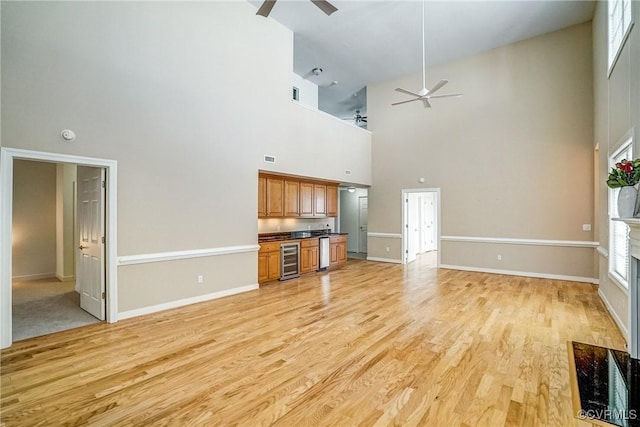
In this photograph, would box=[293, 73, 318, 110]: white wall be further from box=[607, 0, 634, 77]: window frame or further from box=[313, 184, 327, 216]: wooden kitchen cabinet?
box=[607, 0, 634, 77]: window frame

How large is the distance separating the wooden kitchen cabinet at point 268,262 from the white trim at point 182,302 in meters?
0.42

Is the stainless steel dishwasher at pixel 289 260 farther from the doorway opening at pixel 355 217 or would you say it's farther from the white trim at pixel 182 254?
the doorway opening at pixel 355 217

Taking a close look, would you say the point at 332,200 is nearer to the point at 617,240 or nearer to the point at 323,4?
the point at 323,4

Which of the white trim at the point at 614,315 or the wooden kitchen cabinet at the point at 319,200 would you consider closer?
the white trim at the point at 614,315

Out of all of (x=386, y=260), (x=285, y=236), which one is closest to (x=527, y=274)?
(x=386, y=260)

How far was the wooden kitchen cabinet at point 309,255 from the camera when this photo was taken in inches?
280

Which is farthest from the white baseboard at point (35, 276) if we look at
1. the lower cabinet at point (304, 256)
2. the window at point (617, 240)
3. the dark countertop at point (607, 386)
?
the window at point (617, 240)

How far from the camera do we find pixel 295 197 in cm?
738

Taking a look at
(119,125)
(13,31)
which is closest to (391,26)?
(119,125)

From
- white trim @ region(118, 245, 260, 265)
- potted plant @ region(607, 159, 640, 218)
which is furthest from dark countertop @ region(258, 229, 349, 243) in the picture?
potted plant @ region(607, 159, 640, 218)

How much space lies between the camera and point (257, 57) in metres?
5.74

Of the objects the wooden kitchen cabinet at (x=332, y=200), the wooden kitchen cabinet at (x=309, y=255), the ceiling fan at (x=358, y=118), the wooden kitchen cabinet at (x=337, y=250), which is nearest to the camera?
the wooden kitchen cabinet at (x=309, y=255)

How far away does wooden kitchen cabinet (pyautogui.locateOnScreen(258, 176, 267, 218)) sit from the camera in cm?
653

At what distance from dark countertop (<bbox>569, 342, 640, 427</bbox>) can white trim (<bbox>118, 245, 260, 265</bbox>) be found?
466 cm
